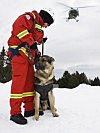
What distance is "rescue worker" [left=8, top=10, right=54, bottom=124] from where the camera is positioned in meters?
4.87

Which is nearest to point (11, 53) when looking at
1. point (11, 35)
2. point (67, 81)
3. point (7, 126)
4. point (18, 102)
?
point (11, 35)

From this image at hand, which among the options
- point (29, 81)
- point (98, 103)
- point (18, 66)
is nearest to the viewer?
point (18, 66)

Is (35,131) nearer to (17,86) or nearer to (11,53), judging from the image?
(17,86)

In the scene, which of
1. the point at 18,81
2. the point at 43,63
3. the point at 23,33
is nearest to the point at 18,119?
the point at 18,81

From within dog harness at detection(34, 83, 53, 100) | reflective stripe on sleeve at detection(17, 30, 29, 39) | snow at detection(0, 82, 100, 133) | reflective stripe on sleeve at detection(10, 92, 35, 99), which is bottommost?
snow at detection(0, 82, 100, 133)

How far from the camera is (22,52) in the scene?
5012 mm

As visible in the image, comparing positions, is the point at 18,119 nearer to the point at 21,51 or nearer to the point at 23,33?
the point at 21,51

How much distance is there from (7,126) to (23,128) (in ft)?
0.83

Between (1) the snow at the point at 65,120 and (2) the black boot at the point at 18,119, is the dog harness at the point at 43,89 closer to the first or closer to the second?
(1) the snow at the point at 65,120

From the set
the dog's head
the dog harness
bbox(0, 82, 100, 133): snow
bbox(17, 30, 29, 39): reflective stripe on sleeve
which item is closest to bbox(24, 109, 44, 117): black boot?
bbox(0, 82, 100, 133): snow

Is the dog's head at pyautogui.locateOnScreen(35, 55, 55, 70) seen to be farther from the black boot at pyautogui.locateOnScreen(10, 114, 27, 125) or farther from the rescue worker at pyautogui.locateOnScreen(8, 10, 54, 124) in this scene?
the black boot at pyautogui.locateOnScreen(10, 114, 27, 125)

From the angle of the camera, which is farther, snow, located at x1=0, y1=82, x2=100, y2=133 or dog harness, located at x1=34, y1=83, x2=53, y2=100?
dog harness, located at x1=34, y1=83, x2=53, y2=100

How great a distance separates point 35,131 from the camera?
4531 millimetres

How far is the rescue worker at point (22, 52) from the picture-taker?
487 cm
